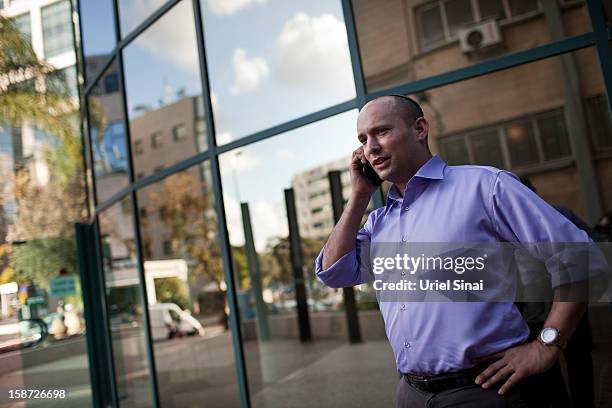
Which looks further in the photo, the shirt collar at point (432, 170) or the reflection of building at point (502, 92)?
the reflection of building at point (502, 92)

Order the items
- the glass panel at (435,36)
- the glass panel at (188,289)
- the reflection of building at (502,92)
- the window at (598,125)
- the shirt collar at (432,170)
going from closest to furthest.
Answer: the shirt collar at (432,170)
the glass panel at (188,289)
the window at (598,125)
the reflection of building at (502,92)
the glass panel at (435,36)

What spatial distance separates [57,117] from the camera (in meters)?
7.46

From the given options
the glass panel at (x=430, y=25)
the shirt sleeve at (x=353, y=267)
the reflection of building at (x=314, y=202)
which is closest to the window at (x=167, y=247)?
the reflection of building at (x=314, y=202)

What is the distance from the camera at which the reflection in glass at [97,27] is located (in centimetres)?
493

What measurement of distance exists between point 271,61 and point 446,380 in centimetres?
673

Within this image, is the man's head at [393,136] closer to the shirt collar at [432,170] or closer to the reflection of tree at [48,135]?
the shirt collar at [432,170]

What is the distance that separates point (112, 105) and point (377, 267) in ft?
16.3

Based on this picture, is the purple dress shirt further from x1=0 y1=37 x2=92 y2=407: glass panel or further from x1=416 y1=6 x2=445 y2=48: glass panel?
x1=416 y1=6 x2=445 y2=48: glass panel

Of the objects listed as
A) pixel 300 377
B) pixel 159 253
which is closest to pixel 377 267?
pixel 300 377

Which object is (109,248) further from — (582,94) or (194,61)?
(582,94)

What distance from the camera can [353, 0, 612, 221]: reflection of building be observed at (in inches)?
258

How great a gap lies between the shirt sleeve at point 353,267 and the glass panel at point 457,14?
7.40m

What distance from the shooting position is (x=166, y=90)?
28.6ft

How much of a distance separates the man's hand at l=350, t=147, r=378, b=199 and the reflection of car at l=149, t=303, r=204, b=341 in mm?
5850
